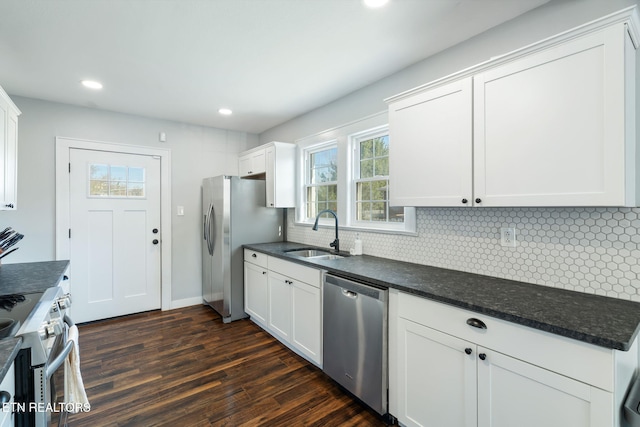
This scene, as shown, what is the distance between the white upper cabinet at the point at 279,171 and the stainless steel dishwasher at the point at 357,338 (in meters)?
1.65

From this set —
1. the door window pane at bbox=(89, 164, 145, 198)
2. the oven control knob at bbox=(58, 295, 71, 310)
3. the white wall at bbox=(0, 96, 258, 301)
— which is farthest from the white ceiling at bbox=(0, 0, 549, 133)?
the oven control knob at bbox=(58, 295, 71, 310)

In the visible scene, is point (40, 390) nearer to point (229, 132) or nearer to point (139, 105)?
point (139, 105)

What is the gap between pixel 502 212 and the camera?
186 cm

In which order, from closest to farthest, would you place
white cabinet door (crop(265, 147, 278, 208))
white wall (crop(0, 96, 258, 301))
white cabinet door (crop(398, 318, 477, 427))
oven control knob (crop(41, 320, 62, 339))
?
oven control knob (crop(41, 320, 62, 339)) → white cabinet door (crop(398, 318, 477, 427)) → white wall (crop(0, 96, 258, 301)) → white cabinet door (crop(265, 147, 278, 208))

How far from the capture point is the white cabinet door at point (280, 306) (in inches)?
107

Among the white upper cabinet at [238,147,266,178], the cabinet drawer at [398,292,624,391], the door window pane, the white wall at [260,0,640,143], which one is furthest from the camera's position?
the white upper cabinet at [238,147,266,178]

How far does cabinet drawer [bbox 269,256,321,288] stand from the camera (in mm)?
2351

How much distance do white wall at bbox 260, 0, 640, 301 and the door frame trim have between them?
9.36ft

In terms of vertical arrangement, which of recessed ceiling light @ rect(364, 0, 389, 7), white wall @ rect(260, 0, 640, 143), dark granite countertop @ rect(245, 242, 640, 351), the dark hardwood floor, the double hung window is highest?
recessed ceiling light @ rect(364, 0, 389, 7)

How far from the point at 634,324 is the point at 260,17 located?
7.85ft

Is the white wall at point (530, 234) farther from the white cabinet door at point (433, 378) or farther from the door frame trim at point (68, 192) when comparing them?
the door frame trim at point (68, 192)

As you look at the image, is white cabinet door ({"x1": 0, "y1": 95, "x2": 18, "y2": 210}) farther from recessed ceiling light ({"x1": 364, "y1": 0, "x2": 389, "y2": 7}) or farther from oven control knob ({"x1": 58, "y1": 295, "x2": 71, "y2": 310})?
recessed ceiling light ({"x1": 364, "y1": 0, "x2": 389, "y2": 7})

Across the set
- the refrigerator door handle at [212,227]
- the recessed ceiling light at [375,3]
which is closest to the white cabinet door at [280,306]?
the refrigerator door handle at [212,227]

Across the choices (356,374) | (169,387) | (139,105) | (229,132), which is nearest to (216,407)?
(169,387)
